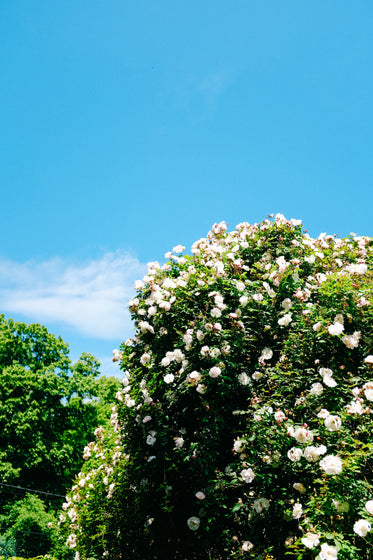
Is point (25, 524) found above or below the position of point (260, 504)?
below

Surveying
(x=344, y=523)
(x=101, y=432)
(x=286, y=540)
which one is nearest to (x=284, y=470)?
(x=286, y=540)

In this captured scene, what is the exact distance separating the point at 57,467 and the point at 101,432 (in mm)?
12434

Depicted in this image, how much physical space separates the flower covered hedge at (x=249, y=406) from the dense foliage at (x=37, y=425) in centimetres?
1232

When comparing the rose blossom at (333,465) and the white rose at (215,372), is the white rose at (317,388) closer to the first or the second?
the rose blossom at (333,465)

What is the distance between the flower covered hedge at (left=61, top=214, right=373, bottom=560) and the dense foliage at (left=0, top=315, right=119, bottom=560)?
40.4 ft

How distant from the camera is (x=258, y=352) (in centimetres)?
471

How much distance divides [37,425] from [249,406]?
1554cm

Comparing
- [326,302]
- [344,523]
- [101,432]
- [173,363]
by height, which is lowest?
[344,523]

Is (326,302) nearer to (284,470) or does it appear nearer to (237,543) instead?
(284,470)

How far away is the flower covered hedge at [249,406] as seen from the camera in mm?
3258

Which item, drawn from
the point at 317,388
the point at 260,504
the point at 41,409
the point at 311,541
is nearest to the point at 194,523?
the point at 260,504

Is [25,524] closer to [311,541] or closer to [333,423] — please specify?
[311,541]

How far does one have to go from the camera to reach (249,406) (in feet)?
14.2

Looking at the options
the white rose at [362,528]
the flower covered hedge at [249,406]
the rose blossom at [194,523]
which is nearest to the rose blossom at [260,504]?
the flower covered hedge at [249,406]
